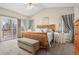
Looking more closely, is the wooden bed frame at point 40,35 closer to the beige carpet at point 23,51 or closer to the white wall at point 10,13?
the beige carpet at point 23,51

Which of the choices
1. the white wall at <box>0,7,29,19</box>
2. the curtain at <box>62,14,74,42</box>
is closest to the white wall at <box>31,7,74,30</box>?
the curtain at <box>62,14,74,42</box>

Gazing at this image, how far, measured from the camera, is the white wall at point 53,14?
5.19 feet

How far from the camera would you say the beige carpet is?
1555mm

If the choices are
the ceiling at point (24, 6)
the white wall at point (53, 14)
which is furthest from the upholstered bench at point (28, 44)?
the ceiling at point (24, 6)

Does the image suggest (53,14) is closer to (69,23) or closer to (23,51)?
(69,23)

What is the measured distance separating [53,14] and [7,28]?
1059mm

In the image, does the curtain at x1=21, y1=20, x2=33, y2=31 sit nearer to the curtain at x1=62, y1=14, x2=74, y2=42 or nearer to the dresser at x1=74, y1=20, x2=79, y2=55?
the curtain at x1=62, y1=14, x2=74, y2=42

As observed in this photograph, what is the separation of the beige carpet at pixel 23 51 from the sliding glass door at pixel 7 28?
11cm

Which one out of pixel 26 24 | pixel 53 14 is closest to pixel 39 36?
pixel 26 24

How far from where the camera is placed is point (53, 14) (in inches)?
66.0

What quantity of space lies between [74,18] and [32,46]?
44.8 inches

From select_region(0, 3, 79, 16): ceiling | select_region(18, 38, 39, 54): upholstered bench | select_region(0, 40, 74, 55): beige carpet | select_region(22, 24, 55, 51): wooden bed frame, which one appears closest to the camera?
A: select_region(0, 3, 79, 16): ceiling

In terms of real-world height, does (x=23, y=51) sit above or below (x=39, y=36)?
below

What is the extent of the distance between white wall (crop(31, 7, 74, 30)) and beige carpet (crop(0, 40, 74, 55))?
0.48m
